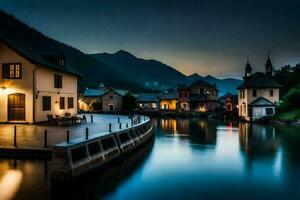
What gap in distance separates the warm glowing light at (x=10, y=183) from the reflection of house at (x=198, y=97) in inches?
3049

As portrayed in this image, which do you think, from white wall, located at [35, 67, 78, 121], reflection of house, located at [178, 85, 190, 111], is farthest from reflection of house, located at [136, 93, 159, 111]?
white wall, located at [35, 67, 78, 121]

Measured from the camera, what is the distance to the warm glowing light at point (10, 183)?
1234 centimetres

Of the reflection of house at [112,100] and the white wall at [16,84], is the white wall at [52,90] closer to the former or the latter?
the white wall at [16,84]

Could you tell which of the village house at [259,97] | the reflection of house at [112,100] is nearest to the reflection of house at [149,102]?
the reflection of house at [112,100]

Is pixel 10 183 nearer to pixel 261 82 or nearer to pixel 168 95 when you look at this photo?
pixel 261 82

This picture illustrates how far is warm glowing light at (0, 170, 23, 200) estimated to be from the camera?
1234cm

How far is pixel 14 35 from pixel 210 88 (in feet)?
373

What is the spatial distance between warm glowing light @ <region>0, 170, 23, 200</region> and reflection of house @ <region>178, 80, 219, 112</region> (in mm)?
77439

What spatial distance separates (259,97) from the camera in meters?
61.1

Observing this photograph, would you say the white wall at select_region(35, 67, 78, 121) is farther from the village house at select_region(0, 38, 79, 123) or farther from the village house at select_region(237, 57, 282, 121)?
the village house at select_region(237, 57, 282, 121)

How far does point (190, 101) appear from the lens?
3565 inches

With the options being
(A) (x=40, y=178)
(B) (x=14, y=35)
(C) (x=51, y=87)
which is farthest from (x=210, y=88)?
(B) (x=14, y=35)

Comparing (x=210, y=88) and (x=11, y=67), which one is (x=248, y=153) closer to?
(x=11, y=67)

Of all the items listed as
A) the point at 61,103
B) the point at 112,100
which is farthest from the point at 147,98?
the point at 61,103
